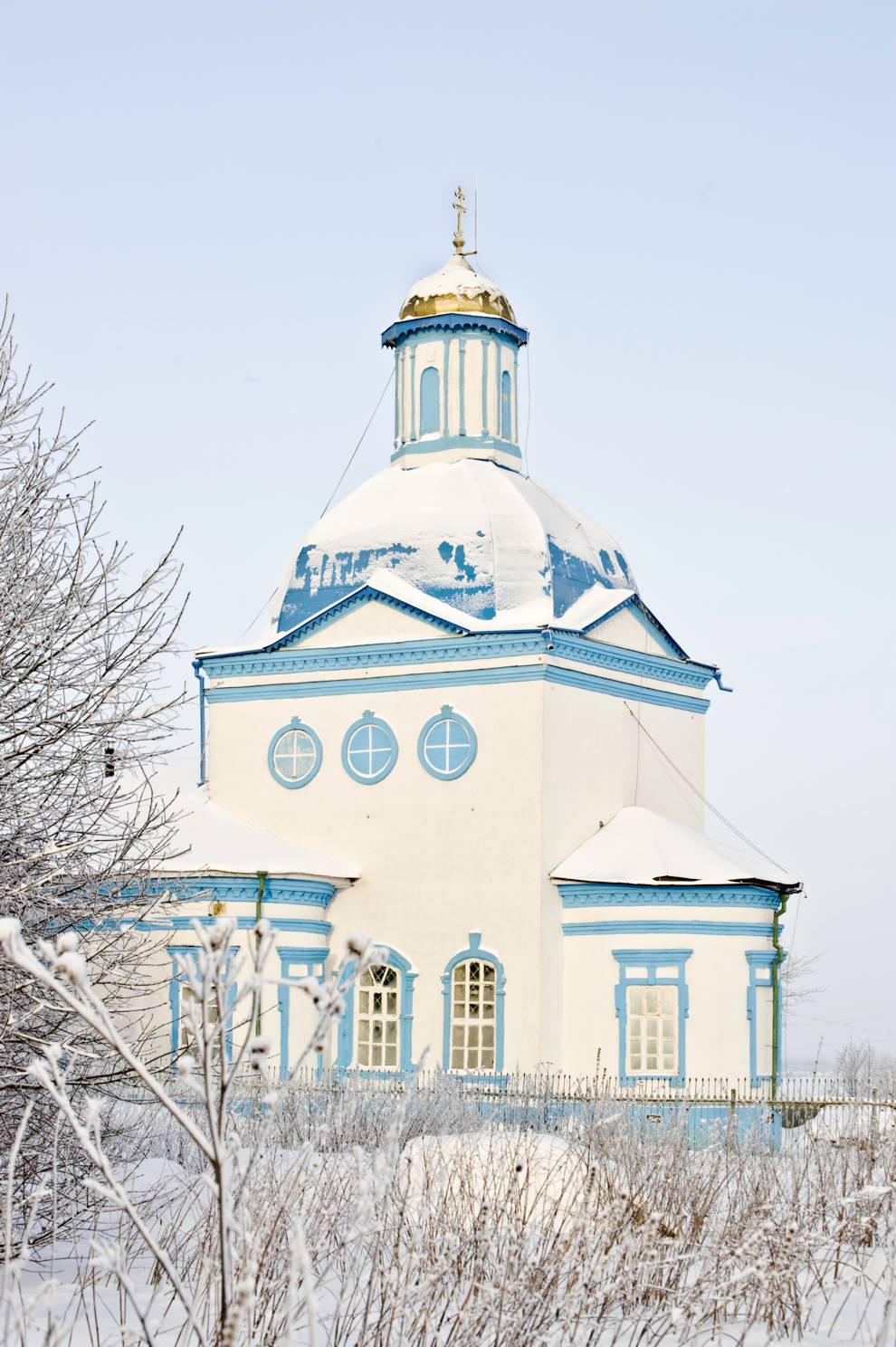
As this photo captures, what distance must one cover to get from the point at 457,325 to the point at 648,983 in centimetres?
1011

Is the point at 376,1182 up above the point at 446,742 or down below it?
below

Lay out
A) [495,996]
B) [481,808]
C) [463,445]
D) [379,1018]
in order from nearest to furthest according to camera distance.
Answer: [495,996] < [481,808] < [379,1018] < [463,445]

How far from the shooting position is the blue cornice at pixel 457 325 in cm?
2511

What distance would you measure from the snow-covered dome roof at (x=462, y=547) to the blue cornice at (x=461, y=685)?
2.24 ft

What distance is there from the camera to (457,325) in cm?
2511

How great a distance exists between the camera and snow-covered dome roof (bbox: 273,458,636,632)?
2225 centimetres

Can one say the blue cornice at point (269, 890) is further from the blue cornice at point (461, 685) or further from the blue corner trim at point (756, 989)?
the blue corner trim at point (756, 989)

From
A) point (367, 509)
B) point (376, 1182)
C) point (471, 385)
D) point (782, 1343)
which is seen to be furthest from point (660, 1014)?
point (376, 1182)

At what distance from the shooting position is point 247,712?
2333 cm

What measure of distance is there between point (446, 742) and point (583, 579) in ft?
9.88

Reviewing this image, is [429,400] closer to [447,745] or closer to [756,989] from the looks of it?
[447,745]

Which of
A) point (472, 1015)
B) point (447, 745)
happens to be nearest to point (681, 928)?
point (472, 1015)

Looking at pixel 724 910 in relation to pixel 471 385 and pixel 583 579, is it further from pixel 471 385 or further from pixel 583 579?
pixel 471 385

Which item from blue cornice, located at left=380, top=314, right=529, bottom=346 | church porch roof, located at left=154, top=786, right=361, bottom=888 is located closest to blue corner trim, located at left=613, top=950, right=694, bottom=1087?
church porch roof, located at left=154, top=786, right=361, bottom=888
